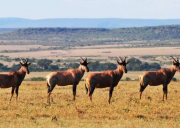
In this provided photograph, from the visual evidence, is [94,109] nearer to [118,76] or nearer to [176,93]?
[118,76]

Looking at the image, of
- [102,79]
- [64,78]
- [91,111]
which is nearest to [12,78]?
[64,78]

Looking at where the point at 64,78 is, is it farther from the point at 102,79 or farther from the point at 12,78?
the point at 12,78

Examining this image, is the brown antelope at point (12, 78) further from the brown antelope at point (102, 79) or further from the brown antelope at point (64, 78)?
the brown antelope at point (102, 79)

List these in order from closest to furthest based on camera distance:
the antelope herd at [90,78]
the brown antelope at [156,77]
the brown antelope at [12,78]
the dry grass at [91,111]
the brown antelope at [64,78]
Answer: the dry grass at [91,111]
the brown antelope at [12,78]
the antelope herd at [90,78]
the brown antelope at [64,78]
the brown antelope at [156,77]

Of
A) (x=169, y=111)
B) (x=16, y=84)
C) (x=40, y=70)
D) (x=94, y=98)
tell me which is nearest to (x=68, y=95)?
(x=94, y=98)

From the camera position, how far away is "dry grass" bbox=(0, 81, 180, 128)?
50.5 ft

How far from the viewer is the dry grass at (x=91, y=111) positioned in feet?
50.5

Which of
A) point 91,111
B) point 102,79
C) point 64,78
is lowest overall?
point 91,111

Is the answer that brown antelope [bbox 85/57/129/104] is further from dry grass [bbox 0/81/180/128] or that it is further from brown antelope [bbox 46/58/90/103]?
brown antelope [bbox 46/58/90/103]

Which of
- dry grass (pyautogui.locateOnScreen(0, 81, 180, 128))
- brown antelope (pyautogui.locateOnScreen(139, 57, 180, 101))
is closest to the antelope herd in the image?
brown antelope (pyautogui.locateOnScreen(139, 57, 180, 101))

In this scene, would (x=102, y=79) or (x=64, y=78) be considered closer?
(x=102, y=79)

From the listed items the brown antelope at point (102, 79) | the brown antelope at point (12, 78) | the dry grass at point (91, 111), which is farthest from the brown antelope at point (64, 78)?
the brown antelope at point (12, 78)

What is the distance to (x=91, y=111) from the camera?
17.3 metres

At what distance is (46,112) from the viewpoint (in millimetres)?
17266
